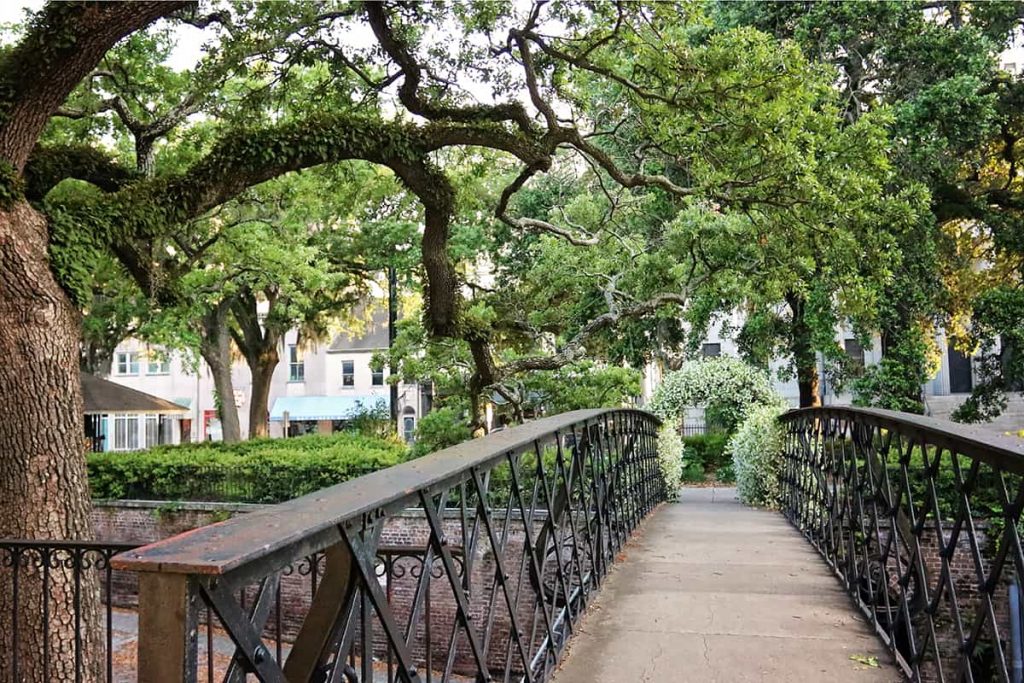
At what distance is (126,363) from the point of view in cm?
4519

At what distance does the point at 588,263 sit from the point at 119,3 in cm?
954

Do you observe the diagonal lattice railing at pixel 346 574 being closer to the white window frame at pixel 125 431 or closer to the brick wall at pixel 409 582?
the brick wall at pixel 409 582

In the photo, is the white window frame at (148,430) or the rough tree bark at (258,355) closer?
the rough tree bark at (258,355)

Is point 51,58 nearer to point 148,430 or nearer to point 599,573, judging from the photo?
point 599,573

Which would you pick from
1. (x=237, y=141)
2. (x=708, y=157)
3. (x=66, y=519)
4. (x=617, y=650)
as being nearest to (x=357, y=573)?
(x=617, y=650)

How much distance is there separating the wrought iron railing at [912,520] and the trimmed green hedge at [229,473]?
7225 millimetres

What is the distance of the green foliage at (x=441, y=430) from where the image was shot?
1315cm

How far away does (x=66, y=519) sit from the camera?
653 centimetres

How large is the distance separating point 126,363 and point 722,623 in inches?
A: 1818

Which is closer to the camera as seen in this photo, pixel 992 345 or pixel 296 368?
pixel 992 345

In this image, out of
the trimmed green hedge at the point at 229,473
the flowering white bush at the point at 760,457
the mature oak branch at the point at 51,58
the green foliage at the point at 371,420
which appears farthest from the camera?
the green foliage at the point at 371,420

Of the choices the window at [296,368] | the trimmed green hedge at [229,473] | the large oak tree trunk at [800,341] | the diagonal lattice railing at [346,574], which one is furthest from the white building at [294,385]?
the diagonal lattice railing at [346,574]

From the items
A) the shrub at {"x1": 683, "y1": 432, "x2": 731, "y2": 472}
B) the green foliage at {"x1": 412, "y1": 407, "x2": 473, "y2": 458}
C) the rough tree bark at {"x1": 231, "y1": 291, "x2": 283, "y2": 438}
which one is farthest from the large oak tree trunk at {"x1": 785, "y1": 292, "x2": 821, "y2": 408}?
the rough tree bark at {"x1": 231, "y1": 291, "x2": 283, "y2": 438}

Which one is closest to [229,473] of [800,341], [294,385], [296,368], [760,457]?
[760,457]
